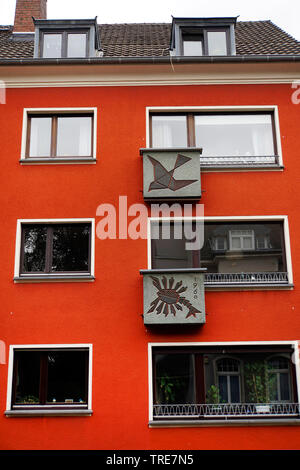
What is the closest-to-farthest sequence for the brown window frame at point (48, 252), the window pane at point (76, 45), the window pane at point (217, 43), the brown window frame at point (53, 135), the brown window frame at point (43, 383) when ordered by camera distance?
the brown window frame at point (43, 383) → the brown window frame at point (48, 252) → the brown window frame at point (53, 135) → the window pane at point (217, 43) → the window pane at point (76, 45)

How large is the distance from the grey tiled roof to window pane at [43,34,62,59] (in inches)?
26.3

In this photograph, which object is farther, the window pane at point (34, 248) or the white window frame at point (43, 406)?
the window pane at point (34, 248)

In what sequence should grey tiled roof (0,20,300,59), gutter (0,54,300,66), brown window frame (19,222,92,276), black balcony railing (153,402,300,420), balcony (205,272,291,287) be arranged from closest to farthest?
1. black balcony railing (153,402,300,420)
2. balcony (205,272,291,287)
3. brown window frame (19,222,92,276)
4. gutter (0,54,300,66)
5. grey tiled roof (0,20,300,59)

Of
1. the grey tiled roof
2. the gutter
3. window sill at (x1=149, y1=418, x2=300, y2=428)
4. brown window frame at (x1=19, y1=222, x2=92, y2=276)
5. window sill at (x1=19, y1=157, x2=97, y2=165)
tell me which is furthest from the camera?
the grey tiled roof

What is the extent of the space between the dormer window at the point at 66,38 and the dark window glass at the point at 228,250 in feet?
16.5

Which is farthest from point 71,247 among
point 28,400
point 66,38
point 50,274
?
point 66,38

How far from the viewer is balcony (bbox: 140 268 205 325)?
10.9 meters

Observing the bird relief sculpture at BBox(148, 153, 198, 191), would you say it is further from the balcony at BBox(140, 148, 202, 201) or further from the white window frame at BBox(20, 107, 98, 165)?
the white window frame at BBox(20, 107, 98, 165)

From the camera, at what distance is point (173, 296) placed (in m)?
11.0

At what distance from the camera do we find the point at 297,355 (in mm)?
10969

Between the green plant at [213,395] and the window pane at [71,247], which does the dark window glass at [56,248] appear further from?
the green plant at [213,395]

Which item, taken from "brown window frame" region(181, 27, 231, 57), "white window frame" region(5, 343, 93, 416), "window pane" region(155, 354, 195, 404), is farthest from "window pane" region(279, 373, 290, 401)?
"brown window frame" region(181, 27, 231, 57)

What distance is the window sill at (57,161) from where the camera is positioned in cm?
1208

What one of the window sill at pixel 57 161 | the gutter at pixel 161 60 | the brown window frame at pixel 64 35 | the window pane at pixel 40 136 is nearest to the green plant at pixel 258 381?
the window sill at pixel 57 161
